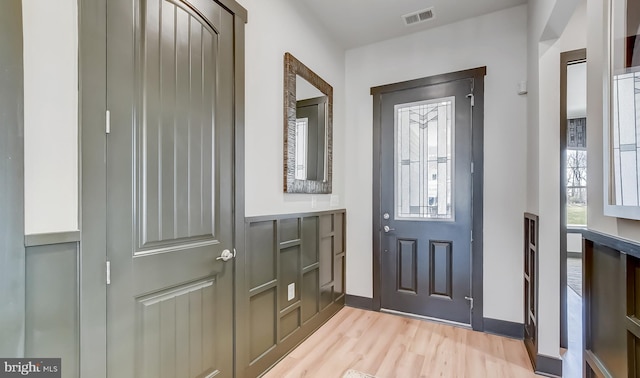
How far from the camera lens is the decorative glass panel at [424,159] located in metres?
2.80

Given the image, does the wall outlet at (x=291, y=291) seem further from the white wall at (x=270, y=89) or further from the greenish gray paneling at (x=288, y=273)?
the white wall at (x=270, y=89)

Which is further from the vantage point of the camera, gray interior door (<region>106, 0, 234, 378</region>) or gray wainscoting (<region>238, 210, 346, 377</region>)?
gray wainscoting (<region>238, 210, 346, 377</region>)

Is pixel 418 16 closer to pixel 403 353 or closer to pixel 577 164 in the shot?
pixel 577 164

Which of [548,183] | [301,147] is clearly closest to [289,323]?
[301,147]

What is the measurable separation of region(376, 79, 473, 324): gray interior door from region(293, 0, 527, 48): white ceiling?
594 mm

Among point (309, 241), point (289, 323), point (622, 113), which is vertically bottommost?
point (289, 323)

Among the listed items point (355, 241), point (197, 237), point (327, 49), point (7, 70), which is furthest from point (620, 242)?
point (327, 49)

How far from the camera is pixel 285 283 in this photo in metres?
2.28

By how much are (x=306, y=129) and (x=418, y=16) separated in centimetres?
148

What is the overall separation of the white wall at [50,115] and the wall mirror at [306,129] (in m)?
1.40

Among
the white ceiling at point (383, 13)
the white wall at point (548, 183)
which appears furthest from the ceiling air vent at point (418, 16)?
the white wall at point (548, 183)

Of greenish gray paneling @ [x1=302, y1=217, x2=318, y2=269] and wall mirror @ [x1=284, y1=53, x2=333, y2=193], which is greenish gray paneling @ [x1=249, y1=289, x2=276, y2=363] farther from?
wall mirror @ [x1=284, y1=53, x2=333, y2=193]

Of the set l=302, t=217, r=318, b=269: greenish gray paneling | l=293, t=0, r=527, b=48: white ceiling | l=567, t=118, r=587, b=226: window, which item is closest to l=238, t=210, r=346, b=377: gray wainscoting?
l=302, t=217, r=318, b=269: greenish gray paneling

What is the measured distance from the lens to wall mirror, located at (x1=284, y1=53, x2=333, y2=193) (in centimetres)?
233
